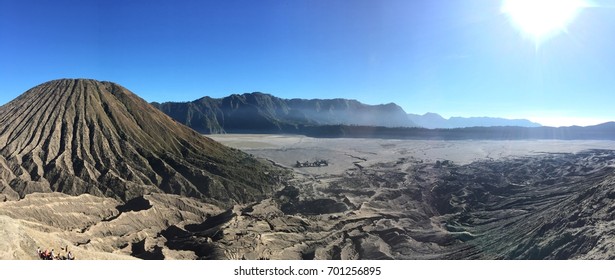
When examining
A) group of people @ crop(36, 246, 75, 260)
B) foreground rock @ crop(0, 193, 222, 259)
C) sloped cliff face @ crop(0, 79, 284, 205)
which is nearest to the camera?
group of people @ crop(36, 246, 75, 260)

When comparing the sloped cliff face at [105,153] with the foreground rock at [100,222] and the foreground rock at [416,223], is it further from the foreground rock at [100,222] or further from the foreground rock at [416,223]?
the foreground rock at [416,223]

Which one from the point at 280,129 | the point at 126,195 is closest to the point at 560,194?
the point at 126,195

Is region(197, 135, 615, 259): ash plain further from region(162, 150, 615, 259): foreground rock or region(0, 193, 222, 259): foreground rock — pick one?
region(0, 193, 222, 259): foreground rock

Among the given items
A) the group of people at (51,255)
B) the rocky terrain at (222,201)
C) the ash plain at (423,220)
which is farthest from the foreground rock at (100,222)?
the ash plain at (423,220)

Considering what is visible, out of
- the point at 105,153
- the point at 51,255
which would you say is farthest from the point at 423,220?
the point at 105,153

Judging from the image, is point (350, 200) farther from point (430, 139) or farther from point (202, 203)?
point (430, 139)

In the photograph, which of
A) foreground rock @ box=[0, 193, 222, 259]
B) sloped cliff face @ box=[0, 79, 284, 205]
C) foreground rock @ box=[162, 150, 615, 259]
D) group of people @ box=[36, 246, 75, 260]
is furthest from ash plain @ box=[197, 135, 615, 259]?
group of people @ box=[36, 246, 75, 260]

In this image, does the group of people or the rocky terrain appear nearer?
the group of people

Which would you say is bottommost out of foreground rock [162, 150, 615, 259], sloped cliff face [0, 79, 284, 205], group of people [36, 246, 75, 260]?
foreground rock [162, 150, 615, 259]

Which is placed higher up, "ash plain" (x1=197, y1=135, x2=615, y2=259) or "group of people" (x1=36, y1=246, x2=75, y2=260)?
"group of people" (x1=36, y1=246, x2=75, y2=260)
